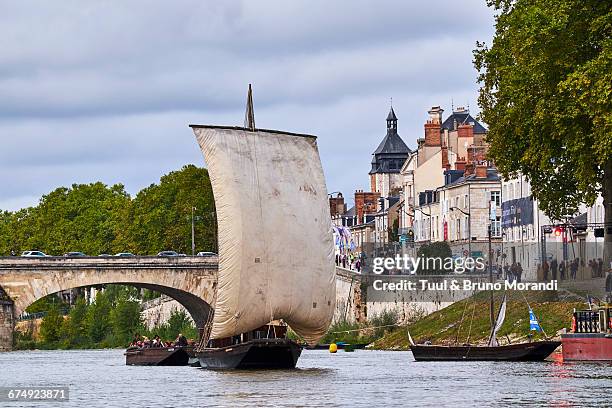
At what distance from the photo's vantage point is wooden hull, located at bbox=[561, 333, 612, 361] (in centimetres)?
6656

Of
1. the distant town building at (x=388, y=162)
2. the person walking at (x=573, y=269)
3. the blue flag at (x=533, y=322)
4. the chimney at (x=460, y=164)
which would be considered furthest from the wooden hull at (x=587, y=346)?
the distant town building at (x=388, y=162)

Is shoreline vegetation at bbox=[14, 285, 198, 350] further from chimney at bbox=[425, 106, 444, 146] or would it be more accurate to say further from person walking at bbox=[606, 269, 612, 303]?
person walking at bbox=[606, 269, 612, 303]

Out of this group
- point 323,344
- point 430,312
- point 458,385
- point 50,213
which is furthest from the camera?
point 50,213

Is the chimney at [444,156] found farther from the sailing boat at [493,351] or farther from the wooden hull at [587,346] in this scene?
the wooden hull at [587,346]

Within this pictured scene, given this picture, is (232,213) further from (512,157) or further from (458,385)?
(458,385)

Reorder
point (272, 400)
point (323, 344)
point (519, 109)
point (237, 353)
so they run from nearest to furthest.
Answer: point (272, 400), point (519, 109), point (237, 353), point (323, 344)

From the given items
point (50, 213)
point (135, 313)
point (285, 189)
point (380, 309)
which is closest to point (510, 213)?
point (380, 309)

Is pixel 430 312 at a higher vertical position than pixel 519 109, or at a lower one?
lower

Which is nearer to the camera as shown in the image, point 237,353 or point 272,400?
point 272,400

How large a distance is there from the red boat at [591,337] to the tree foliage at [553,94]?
3.91m

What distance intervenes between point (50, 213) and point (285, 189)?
3819 inches

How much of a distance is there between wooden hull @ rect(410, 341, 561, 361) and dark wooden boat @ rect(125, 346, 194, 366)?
14.5 metres

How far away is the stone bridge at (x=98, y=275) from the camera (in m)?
107

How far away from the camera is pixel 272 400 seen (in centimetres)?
5409
